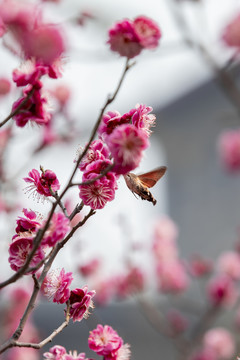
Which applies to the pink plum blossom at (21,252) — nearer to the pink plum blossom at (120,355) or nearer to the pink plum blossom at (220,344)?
the pink plum blossom at (120,355)

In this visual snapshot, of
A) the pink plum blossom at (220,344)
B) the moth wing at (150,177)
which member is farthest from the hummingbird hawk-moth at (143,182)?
the pink plum blossom at (220,344)

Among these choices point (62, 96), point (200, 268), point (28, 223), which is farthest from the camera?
point (200, 268)

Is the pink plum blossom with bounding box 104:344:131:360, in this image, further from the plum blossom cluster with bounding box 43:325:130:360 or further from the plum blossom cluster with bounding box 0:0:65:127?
the plum blossom cluster with bounding box 0:0:65:127

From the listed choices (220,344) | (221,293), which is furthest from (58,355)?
(220,344)

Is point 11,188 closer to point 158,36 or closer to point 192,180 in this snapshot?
point 158,36

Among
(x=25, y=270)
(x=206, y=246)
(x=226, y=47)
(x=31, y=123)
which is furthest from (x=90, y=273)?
(x=206, y=246)

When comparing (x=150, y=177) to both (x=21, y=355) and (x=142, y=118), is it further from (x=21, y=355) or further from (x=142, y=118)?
(x=21, y=355)
